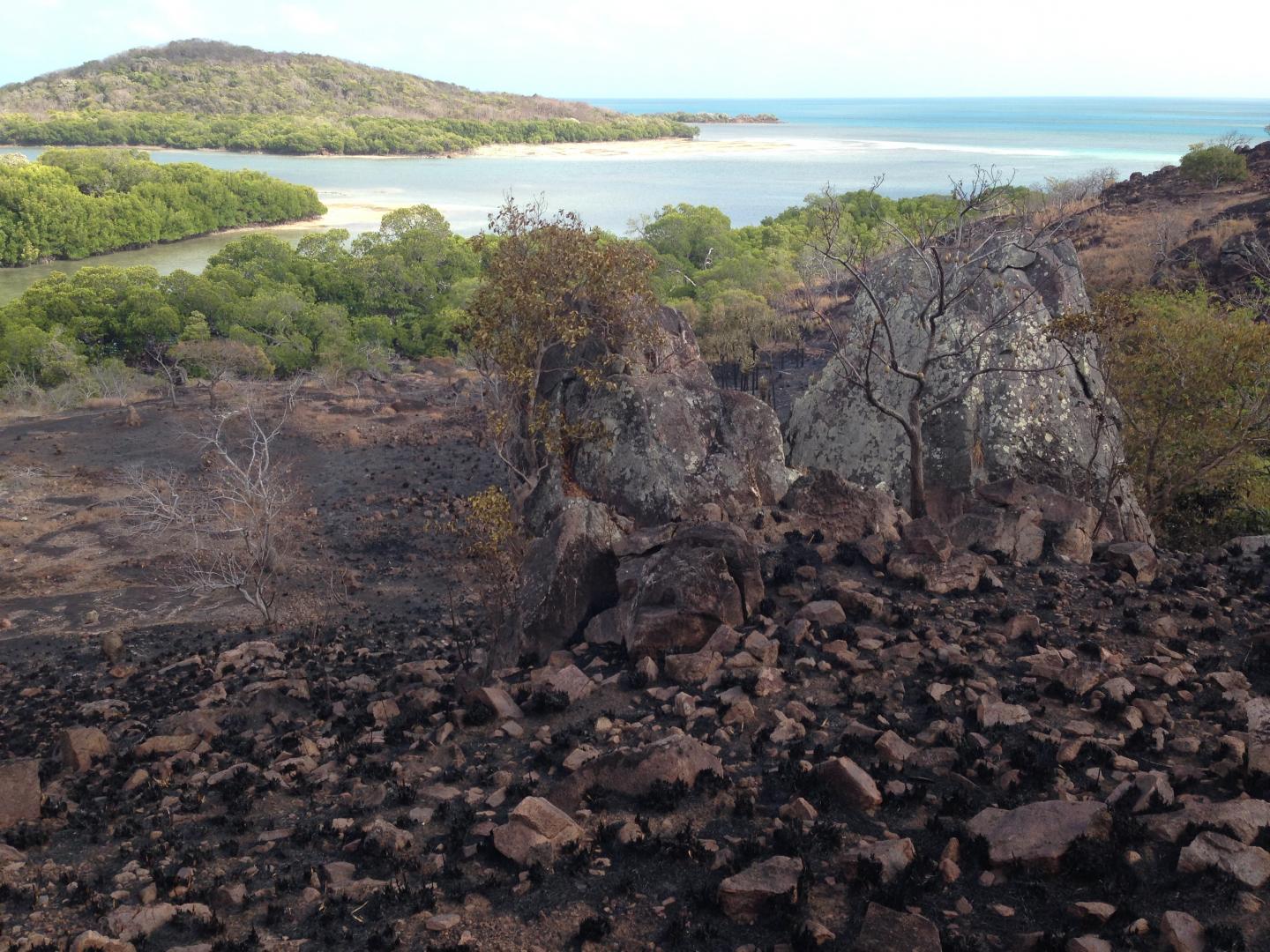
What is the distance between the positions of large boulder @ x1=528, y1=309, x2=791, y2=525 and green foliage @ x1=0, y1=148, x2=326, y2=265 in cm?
7928

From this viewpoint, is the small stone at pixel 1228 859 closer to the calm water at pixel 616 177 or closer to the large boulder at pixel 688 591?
the large boulder at pixel 688 591

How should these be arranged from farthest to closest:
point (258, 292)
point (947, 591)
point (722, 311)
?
point (258, 292) → point (722, 311) → point (947, 591)

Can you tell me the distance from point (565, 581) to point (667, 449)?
668cm

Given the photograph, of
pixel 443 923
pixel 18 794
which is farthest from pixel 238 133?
pixel 443 923

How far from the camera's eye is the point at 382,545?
789 inches

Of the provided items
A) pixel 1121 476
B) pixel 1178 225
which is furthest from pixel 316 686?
pixel 1178 225

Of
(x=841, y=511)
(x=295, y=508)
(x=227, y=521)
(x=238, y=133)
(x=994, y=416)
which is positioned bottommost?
(x=295, y=508)

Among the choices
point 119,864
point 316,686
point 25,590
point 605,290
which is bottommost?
point 25,590

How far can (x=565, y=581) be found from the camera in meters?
11.6

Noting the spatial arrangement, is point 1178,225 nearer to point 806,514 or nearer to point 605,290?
point 605,290

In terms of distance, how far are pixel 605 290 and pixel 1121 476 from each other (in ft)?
33.0

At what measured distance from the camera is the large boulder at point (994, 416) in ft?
55.5

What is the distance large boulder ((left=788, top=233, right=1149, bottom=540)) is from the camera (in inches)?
666

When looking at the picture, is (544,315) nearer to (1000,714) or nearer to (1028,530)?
(1028,530)
